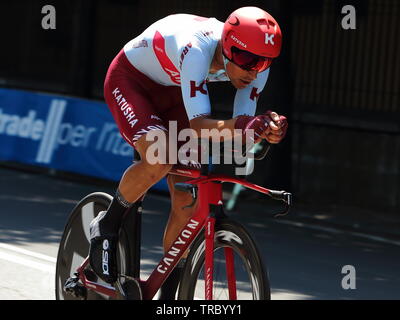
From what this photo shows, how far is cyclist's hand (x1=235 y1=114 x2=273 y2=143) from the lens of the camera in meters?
4.86

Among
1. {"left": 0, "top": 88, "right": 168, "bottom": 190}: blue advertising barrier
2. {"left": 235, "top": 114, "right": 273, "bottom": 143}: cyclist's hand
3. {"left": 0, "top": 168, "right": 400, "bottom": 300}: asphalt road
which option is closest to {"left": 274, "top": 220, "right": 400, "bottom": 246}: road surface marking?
{"left": 0, "top": 168, "right": 400, "bottom": 300}: asphalt road

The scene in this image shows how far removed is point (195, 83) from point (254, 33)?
38 cm

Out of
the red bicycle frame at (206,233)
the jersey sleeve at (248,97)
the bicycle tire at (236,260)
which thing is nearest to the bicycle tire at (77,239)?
the red bicycle frame at (206,233)

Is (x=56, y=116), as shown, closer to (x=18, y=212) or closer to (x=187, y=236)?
(x=18, y=212)

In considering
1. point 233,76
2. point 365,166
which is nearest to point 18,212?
point 365,166

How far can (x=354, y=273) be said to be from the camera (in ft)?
28.7

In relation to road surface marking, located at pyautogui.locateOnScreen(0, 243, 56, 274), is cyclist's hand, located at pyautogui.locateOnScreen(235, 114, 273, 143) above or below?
above

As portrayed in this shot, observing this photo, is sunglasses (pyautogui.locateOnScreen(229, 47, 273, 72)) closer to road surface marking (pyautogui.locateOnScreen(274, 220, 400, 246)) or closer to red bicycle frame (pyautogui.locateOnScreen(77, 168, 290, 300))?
red bicycle frame (pyautogui.locateOnScreen(77, 168, 290, 300))

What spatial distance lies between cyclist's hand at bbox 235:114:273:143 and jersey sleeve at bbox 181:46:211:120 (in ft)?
1.08

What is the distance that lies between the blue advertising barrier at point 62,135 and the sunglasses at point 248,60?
7.45 meters

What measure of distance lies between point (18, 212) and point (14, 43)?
13838 millimetres

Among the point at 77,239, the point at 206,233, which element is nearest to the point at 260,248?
the point at 77,239

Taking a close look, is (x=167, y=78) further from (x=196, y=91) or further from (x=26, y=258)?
Answer: (x=26, y=258)

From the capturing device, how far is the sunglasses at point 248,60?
5.23 m
